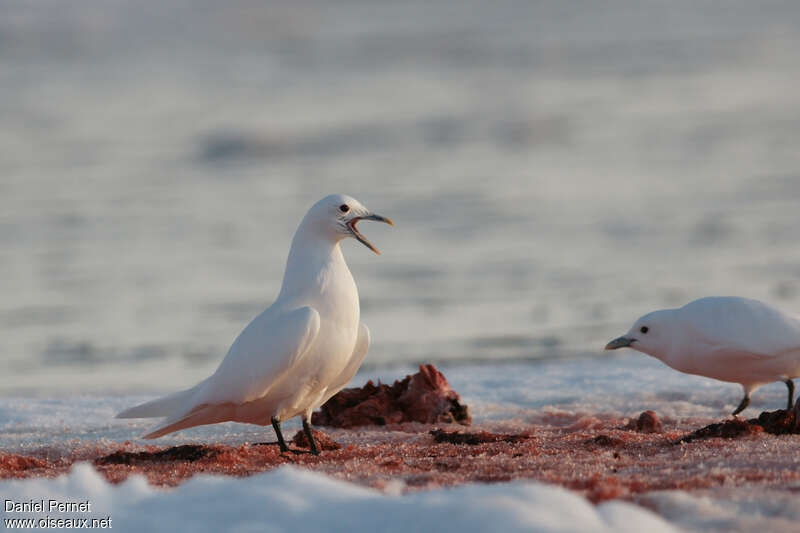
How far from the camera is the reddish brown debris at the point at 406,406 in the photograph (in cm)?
743

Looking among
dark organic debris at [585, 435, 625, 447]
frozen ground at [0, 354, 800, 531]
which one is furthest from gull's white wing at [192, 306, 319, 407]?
frozen ground at [0, 354, 800, 531]

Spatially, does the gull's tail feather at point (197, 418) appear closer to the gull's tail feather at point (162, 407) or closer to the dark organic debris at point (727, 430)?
the gull's tail feather at point (162, 407)

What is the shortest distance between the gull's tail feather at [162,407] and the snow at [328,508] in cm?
179

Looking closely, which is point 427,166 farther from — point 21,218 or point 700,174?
point 21,218

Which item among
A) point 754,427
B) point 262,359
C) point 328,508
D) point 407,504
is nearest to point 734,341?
point 754,427

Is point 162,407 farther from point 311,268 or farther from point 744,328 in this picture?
point 744,328

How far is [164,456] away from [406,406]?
1775 mm

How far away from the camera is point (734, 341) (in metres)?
7.09

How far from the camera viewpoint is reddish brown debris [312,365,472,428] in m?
7.43

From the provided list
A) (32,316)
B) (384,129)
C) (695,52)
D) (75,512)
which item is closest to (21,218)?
(32,316)

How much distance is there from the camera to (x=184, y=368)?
1070cm

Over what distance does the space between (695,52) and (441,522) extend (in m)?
29.3

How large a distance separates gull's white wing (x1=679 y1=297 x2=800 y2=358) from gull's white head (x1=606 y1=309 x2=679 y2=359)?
0.18m

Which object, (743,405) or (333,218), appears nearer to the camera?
(333,218)
